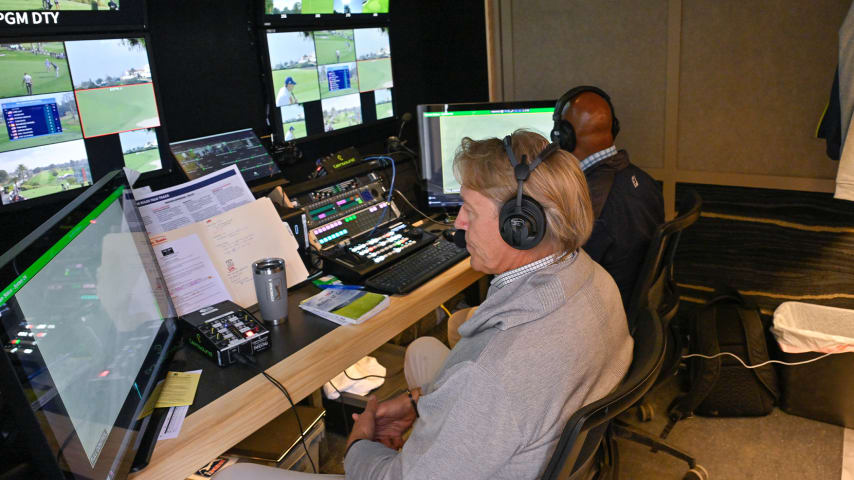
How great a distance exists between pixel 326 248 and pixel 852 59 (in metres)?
1.73

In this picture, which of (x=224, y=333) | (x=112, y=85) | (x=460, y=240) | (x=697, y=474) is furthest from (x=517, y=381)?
(x=112, y=85)

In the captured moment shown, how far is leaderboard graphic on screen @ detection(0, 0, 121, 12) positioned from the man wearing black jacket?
1.57m

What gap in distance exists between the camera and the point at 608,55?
2.78m

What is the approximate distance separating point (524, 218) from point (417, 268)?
0.89 metres

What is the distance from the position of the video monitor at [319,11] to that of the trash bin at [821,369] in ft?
7.40

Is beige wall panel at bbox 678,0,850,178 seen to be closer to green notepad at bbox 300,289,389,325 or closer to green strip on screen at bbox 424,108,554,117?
green strip on screen at bbox 424,108,554,117

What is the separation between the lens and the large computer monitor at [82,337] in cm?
86

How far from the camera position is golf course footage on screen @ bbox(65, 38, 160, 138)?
212 centimetres

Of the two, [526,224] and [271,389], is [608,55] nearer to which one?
[526,224]

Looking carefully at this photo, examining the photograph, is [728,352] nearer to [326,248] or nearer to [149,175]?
[326,248]

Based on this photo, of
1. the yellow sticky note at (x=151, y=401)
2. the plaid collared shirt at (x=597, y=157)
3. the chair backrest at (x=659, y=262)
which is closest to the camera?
the yellow sticky note at (x=151, y=401)

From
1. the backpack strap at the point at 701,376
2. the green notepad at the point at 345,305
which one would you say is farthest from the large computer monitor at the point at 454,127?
the backpack strap at the point at 701,376

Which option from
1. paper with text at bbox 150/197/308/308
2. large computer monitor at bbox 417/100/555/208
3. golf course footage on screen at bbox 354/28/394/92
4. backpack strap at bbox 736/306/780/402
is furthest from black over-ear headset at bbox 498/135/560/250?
golf course footage on screen at bbox 354/28/394/92

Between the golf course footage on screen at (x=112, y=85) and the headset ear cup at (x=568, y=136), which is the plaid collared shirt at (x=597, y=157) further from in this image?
the golf course footage on screen at (x=112, y=85)
